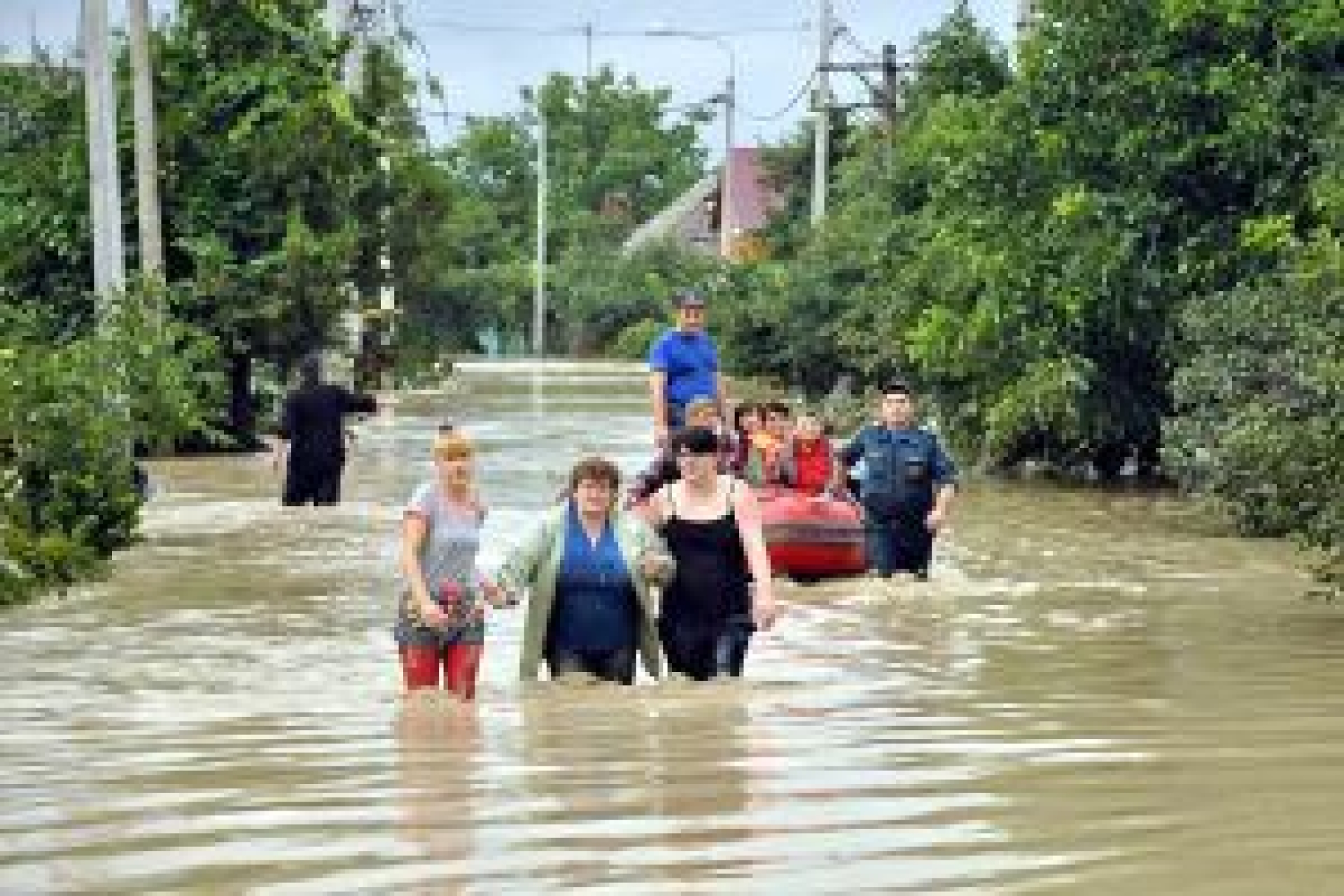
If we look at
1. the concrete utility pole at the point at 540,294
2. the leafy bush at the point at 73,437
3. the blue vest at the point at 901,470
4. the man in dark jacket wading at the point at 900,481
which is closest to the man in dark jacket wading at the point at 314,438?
the leafy bush at the point at 73,437

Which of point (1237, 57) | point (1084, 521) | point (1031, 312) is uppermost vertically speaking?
point (1237, 57)

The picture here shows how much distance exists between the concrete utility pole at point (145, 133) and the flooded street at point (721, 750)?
15.3 m

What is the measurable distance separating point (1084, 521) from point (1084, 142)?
5842mm

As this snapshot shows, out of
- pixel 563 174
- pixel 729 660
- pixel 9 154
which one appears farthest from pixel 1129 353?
pixel 563 174

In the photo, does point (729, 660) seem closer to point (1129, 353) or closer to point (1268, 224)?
point (1268, 224)

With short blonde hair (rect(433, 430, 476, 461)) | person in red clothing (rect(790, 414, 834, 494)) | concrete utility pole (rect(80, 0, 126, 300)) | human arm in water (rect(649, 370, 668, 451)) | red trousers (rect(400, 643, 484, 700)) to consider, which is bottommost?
red trousers (rect(400, 643, 484, 700))

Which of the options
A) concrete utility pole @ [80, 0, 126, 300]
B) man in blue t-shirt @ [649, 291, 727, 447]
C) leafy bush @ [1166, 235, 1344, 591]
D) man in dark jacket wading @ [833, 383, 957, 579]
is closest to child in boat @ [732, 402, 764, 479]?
man in blue t-shirt @ [649, 291, 727, 447]

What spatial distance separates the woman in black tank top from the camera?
12297 mm

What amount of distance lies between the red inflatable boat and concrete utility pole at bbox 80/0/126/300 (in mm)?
11515

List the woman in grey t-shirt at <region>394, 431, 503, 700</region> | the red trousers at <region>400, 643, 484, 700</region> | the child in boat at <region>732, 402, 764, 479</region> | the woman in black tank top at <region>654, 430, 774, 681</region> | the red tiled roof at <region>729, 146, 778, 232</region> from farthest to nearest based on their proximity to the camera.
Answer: the red tiled roof at <region>729, 146, 778, 232</region> < the child in boat at <region>732, 402, 764, 479</region> < the red trousers at <region>400, 643, 484, 700</region> < the woman in grey t-shirt at <region>394, 431, 503, 700</region> < the woman in black tank top at <region>654, 430, 774, 681</region>

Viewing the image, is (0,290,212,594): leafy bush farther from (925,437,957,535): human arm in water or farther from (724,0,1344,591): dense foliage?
(724,0,1344,591): dense foliage

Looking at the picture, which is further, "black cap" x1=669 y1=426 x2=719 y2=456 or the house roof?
the house roof

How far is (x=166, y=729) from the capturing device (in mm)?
11734

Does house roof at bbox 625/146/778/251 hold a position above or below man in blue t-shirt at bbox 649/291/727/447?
above
